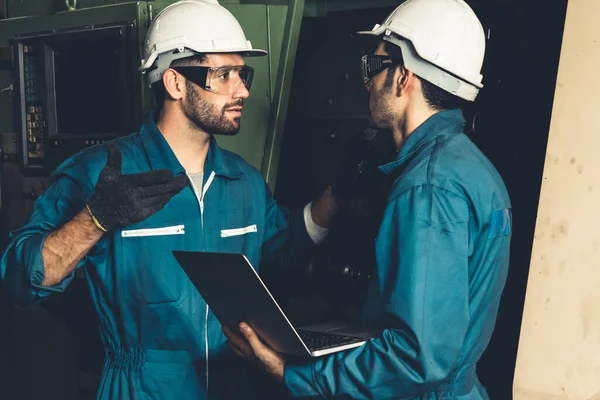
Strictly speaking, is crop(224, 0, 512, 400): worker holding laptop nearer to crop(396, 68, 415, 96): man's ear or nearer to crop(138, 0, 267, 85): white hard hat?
crop(396, 68, 415, 96): man's ear

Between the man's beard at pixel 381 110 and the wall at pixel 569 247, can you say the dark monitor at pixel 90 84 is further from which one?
the wall at pixel 569 247

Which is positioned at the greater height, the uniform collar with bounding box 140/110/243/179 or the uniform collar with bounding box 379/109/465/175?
the uniform collar with bounding box 379/109/465/175

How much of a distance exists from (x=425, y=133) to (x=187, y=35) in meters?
0.75

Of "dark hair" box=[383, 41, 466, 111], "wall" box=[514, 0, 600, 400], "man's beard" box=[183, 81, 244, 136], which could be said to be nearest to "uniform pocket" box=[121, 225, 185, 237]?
"man's beard" box=[183, 81, 244, 136]

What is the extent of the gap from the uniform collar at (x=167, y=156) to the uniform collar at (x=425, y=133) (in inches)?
21.5

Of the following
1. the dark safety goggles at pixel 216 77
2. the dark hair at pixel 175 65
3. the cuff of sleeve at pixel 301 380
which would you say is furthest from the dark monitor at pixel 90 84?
the cuff of sleeve at pixel 301 380

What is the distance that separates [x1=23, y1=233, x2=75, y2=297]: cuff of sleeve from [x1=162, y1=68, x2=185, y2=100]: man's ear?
19.7 inches

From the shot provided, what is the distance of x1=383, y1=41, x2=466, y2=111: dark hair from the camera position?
1.76 m

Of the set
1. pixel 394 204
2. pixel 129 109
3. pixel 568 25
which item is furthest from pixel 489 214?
pixel 129 109

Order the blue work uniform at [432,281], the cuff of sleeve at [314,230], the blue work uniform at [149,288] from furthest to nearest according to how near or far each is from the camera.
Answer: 1. the cuff of sleeve at [314,230]
2. the blue work uniform at [149,288]
3. the blue work uniform at [432,281]

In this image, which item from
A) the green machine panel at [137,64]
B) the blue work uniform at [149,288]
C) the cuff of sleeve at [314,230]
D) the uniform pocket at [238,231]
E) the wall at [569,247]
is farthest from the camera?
the green machine panel at [137,64]

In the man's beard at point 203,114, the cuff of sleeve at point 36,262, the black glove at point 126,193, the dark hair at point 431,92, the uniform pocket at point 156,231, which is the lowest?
the cuff of sleeve at point 36,262

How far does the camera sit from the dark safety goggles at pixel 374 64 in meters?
1.79

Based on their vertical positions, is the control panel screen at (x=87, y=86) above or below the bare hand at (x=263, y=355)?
above
